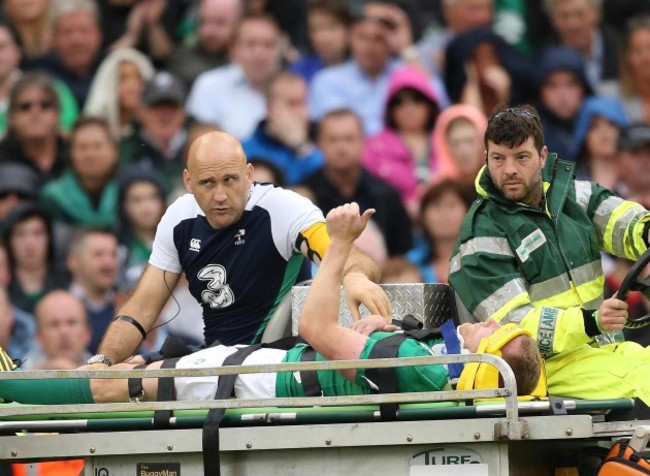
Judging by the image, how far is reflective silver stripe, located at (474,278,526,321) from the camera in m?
6.14

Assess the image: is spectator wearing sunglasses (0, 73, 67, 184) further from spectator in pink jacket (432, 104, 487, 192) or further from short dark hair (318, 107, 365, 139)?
spectator in pink jacket (432, 104, 487, 192)

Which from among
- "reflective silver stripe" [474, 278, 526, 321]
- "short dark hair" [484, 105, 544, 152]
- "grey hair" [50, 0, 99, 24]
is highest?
"grey hair" [50, 0, 99, 24]

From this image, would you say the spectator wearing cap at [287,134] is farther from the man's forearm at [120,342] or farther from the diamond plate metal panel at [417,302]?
the diamond plate metal panel at [417,302]

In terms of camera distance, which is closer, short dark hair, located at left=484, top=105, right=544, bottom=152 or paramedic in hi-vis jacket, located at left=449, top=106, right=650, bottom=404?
paramedic in hi-vis jacket, located at left=449, top=106, right=650, bottom=404

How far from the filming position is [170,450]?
547 centimetres

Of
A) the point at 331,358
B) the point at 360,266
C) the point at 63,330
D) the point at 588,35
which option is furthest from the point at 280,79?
the point at 331,358

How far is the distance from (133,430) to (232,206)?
1.61 m

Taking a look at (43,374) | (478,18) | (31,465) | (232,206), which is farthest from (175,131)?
(43,374)

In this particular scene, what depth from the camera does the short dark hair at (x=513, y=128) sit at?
20.3 feet

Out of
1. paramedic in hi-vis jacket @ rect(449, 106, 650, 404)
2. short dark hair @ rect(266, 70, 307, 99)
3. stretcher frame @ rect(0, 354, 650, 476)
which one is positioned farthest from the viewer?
short dark hair @ rect(266, 70, 307, 99)

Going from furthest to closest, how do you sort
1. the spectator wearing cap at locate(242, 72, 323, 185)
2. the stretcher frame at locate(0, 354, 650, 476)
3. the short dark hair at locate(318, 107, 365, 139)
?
the spectator wearing cap at locate(242, 72, 323, 185) < the short dark hair at locate(318, 107, 365, 139) < the stretcher frame at locate(0, 354, 650, 476)

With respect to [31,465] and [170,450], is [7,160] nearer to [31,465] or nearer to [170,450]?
[31,465]

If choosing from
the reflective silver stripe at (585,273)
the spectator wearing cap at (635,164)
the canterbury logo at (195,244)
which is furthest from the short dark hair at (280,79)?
the reflective silver stripe at (585,273)

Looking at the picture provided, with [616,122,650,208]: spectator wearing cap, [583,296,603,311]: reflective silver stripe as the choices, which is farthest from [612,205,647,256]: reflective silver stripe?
[616,122,650,208]: spectator wearing cap
